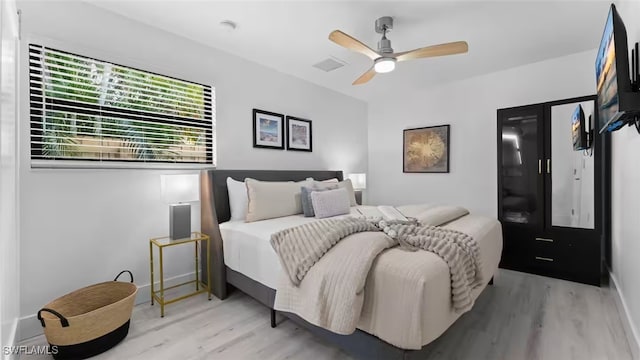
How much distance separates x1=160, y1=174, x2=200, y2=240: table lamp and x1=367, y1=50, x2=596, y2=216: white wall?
3.25 meters

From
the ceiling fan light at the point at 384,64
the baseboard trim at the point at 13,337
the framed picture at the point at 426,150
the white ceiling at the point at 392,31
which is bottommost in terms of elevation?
the baseboard trim at the point at 13,337

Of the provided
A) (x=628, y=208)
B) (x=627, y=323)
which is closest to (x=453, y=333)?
(x=627, y=323)

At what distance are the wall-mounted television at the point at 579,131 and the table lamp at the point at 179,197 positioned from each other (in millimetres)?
3863

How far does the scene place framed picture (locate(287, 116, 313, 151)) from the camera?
386 centimetres

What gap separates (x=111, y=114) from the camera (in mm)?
2430

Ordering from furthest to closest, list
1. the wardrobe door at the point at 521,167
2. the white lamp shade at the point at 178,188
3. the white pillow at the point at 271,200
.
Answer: the wardrobe door at the point at 521,167, the white pillow at the point at 271,200, the white lamp shade at the point at 178,188

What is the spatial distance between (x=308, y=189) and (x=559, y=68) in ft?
10.7

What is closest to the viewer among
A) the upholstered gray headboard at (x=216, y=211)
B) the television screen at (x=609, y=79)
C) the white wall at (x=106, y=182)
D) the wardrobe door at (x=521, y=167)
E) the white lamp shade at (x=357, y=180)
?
Result: the television screen at (x=609, y=79)

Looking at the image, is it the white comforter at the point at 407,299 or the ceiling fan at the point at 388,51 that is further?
the ceiling fan at the point at 388,51

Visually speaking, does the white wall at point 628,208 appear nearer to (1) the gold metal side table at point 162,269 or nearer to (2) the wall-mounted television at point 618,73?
(2) the wall-mounted television at point 618,73

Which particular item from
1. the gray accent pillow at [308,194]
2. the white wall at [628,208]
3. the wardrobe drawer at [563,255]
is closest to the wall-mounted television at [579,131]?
the white wall at [628,208]

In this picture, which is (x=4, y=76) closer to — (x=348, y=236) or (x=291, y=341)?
(x=348, y=236)

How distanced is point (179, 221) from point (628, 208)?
11.6 feet

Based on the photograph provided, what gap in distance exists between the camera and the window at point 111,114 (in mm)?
2129
